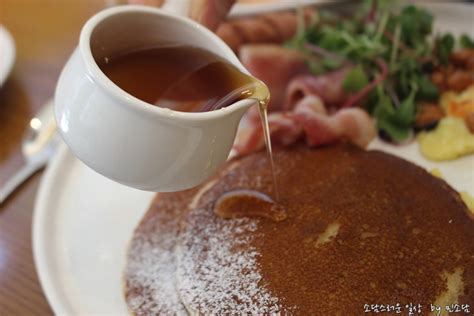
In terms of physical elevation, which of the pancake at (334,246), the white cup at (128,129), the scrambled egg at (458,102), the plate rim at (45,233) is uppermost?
the white cup at (128,129)

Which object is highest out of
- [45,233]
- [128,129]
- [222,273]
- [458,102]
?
[128,129]

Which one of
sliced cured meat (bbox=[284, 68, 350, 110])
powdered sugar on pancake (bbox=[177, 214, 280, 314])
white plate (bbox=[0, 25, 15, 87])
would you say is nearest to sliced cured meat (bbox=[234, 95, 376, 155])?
sliced cured meat (bbox=[284, 68, 350, 110])

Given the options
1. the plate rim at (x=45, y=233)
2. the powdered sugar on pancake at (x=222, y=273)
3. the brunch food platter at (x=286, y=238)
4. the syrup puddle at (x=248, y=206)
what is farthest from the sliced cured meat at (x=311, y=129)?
the plate rim at (x=45, y=233)

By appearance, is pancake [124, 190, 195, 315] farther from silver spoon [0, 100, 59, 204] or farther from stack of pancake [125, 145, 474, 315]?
silver spoon [0, 100, 59, 204]

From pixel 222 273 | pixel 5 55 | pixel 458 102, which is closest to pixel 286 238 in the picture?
pixel 222 273

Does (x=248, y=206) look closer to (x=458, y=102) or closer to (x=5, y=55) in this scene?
(x=458, y=102)

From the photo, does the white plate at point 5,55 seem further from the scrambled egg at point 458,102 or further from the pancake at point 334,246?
the scrambled egg at point 458,102
